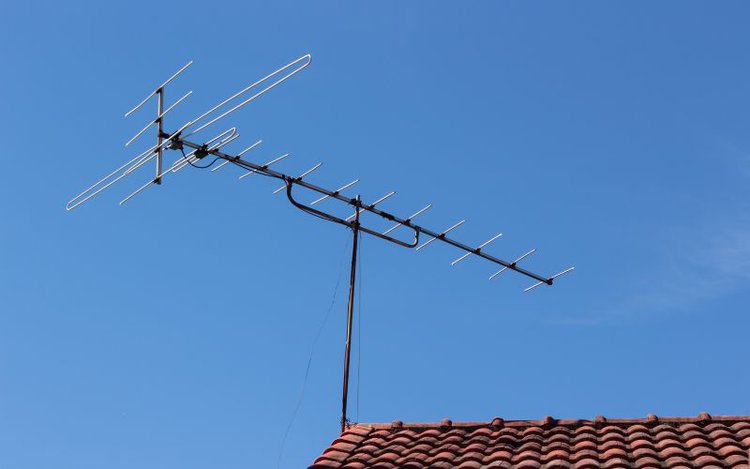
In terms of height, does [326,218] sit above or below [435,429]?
above

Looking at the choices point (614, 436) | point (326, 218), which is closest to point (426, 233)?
point (326, 218)

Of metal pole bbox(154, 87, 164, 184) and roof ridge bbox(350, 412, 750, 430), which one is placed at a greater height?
metal pole bbox(154, 87, 164, 184)

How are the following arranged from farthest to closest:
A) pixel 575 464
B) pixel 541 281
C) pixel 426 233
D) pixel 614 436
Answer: pixel 541 281 < pixel 426 233 < pixel 614 436 < pixel 575 464

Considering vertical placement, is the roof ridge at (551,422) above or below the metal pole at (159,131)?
below

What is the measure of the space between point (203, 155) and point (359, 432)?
3.06 metres

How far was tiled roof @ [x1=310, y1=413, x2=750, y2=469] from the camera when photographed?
334 inches

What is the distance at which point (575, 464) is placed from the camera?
8.50 meters

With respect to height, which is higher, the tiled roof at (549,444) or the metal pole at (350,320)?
the metal pole at (350,320)

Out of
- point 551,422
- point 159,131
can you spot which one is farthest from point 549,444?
point 159,131

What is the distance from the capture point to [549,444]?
915 cm

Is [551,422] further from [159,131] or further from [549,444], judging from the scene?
[159,131]

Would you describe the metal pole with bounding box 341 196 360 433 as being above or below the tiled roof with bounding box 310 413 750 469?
above

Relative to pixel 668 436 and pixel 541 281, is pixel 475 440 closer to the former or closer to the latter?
pixel 668 436

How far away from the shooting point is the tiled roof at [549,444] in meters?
8.48
